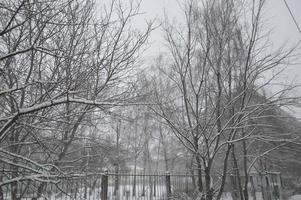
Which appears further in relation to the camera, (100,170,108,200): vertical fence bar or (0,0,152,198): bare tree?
(100,170,108,200): vertical fence bar

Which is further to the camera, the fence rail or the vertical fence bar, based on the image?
the vertical fence bar

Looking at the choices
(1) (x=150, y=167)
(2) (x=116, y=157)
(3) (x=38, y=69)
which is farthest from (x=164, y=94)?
(1) (x=150, y=167)

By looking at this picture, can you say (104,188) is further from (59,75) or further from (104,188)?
(59,75)

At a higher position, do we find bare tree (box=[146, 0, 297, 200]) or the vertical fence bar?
bare tree (box=[146, 0, 297, 200])

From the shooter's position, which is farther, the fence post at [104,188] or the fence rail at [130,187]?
the fence post at [104,188]

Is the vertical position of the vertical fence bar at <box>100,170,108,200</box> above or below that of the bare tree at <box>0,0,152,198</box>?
below

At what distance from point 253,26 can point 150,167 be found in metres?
26.0

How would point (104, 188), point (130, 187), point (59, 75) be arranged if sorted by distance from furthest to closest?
point (130, 187) → point (104, 188) → point (59, 75)

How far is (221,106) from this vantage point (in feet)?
25.2

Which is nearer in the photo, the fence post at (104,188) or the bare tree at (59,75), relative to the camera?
the bare tree at (59,75)

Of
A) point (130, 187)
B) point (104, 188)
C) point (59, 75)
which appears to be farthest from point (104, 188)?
point (59, 75)

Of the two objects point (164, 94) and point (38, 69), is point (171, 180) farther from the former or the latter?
point (38, 69)

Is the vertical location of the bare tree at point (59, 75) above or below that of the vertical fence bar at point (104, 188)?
above

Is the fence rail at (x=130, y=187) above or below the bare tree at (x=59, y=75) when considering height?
below
